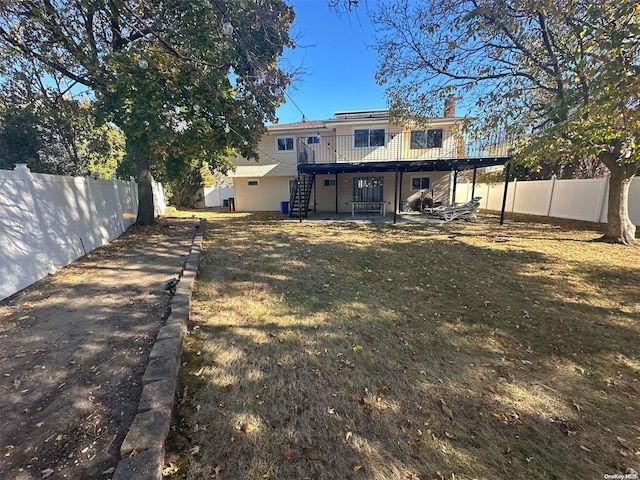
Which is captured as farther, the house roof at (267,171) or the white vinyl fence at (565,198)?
the house roof at (267,171)

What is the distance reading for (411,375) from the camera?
264 cm

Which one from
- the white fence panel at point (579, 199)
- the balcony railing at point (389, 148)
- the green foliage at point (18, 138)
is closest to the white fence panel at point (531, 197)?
the white fence panel at point (579, 199)

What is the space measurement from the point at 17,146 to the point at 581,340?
2171 cm

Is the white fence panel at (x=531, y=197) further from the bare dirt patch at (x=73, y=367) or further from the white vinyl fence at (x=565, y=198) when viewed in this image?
the bare dirt patch at (x=73, y=367)

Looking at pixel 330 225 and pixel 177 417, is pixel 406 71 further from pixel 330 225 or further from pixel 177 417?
pixel 177 417

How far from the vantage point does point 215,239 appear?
8.84 metres

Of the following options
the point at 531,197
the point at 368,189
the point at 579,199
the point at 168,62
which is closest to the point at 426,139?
the point at 368,189

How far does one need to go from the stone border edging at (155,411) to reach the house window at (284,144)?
48.7 ft

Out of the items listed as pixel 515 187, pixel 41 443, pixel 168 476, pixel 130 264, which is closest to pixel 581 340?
pixel 168 476

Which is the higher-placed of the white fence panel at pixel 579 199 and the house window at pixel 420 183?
the house window at pixel 420 183

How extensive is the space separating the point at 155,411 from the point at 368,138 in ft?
50.2

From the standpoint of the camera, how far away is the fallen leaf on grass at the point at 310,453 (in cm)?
183
